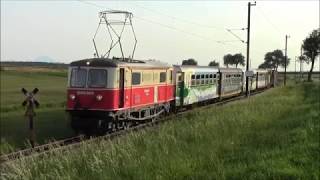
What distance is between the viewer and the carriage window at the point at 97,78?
21250 mm

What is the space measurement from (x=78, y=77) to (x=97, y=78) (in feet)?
2.67

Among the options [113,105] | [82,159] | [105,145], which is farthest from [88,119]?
[82,159]

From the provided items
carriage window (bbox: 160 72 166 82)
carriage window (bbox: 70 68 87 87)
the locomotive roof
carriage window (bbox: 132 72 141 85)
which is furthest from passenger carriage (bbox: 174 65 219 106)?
carriage window (bbox: 70 68 87 87)

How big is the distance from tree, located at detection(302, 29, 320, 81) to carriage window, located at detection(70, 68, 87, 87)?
95048mm

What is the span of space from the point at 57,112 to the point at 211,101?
12.0 m

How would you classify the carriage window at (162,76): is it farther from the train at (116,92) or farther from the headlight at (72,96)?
the headlight at (72,96)

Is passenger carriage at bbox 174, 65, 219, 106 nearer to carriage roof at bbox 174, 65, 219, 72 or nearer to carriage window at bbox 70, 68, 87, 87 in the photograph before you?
carriage roof at bbox 174, 65, 219, 72

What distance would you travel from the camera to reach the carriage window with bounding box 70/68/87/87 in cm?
2170

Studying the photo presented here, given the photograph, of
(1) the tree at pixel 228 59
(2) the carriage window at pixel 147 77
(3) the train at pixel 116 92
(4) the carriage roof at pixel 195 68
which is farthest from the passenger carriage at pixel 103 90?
(1) the tree at pixel 228 59

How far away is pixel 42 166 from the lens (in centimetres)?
1154

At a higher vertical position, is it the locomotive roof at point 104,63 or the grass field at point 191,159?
the locomotive roof at point 104,63

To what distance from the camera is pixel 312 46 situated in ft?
370

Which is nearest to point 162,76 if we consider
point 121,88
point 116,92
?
point 121,88

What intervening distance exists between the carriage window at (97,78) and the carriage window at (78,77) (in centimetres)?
24
